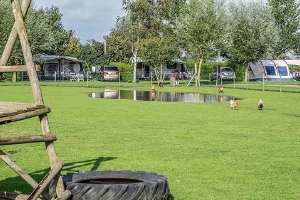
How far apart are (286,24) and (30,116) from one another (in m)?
100

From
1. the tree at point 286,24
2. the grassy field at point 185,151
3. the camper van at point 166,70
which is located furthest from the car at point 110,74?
the grassy field at point 185,151

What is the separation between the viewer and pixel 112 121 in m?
19.8

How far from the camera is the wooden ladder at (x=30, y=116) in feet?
18.8

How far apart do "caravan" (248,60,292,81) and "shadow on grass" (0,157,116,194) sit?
235ft

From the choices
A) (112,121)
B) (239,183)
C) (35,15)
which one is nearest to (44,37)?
(35,15)

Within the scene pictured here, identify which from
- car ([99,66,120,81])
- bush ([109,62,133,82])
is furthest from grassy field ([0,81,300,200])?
bush ([109,62,133,82])

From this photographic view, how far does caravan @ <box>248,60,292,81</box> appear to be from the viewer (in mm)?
81650

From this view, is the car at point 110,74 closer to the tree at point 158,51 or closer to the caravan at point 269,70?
the tree at point 158,51

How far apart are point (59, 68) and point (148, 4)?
964 inches

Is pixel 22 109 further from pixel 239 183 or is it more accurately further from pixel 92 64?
pixel 92 64

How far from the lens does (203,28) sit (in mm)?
61000

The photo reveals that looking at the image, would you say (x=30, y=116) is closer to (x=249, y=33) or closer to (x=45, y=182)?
(x=45, y=182)

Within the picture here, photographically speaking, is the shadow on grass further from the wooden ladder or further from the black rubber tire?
the wooden ladder

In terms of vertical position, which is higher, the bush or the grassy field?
the bush
